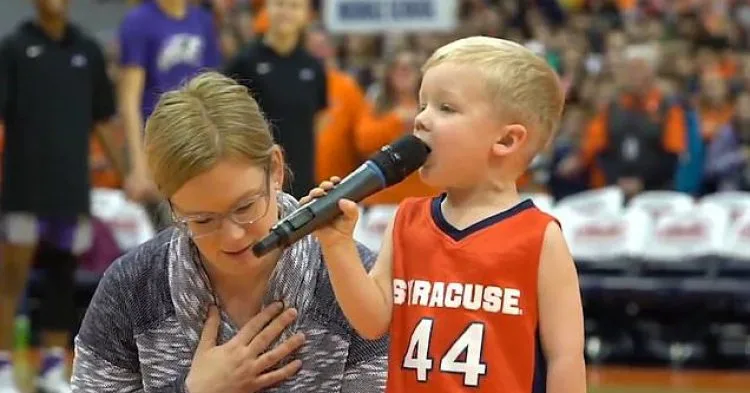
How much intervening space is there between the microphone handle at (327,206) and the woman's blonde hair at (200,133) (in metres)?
0.23

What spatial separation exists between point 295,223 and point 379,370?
20.8 inches

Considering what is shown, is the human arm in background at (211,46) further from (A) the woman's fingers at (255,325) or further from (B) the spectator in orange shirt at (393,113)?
(A) the woman's fingers at (255,325)

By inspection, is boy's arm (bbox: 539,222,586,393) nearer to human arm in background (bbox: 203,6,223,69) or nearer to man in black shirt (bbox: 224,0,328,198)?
man in black shirt (bbox: 224,0,328,198)

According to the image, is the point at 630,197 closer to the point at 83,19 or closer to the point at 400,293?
the point at 400,293

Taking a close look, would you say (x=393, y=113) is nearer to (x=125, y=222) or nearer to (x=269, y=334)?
(x=125, y=222)

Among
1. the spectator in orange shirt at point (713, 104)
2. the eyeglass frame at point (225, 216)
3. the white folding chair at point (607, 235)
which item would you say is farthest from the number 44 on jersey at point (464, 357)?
the spectator in orange shirt at point (713, 104)

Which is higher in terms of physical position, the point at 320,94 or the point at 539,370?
the point at 320,94

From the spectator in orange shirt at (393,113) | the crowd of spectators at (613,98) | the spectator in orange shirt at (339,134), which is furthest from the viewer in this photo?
the crowd of spectators at (613,98)

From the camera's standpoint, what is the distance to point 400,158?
229 cm

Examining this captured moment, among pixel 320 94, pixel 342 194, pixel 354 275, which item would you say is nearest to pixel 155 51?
pixel 320 94

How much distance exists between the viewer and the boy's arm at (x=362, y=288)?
2.35 m

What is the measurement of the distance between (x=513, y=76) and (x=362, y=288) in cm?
41

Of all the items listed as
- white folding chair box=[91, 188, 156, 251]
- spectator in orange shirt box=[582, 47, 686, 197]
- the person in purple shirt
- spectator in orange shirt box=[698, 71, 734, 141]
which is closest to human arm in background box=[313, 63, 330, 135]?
the person in purple shirt

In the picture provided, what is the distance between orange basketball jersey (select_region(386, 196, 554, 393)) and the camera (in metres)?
2.40
